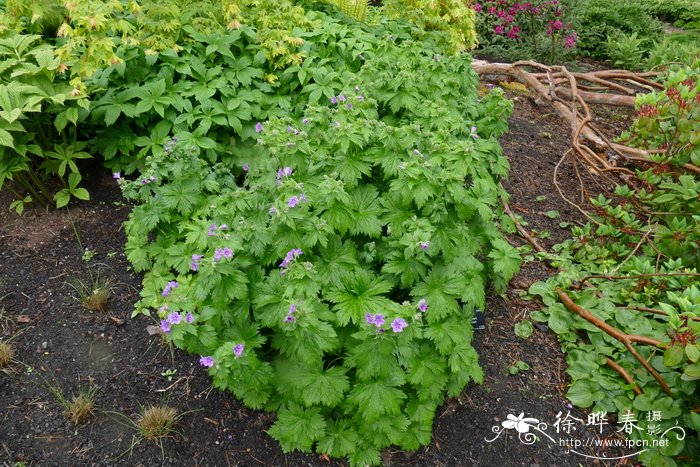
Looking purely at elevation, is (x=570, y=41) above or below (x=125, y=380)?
above

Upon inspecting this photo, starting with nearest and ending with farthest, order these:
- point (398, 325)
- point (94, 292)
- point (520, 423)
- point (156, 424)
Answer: point (398, 325), point (156, 424), point (520, 423), point (94, 292)

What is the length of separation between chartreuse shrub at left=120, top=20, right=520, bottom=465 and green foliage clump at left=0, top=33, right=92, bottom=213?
30.7 inches

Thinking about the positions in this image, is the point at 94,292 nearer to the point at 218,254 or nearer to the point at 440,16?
the point at 218,254

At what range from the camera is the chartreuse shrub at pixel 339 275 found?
1821 mm

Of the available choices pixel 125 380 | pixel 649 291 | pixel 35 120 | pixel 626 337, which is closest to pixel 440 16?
pixel 649 291

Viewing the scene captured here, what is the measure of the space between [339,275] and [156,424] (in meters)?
1.10

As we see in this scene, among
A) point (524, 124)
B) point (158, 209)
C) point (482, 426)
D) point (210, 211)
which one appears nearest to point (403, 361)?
point (482, 426)

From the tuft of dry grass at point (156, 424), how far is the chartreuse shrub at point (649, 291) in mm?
A: 1986

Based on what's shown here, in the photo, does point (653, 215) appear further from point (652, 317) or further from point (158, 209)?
point (158, 209)

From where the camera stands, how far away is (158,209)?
2584mm

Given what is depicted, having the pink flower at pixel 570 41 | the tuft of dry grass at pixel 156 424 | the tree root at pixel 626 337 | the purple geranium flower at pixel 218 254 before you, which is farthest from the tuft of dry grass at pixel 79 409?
the pink flower at pixel 570 41

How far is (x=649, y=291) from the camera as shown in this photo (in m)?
2.66

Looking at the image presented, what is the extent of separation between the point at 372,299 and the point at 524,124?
3.46 metres

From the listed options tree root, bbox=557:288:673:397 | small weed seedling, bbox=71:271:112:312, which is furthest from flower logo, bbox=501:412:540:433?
small weed seedling, bbox=71:271:112:312
